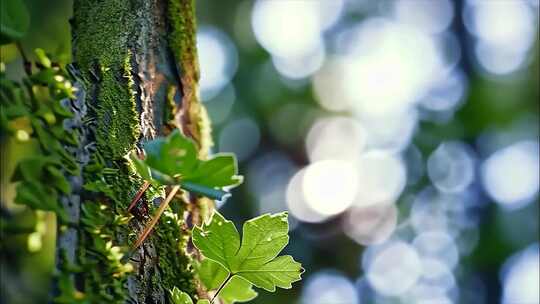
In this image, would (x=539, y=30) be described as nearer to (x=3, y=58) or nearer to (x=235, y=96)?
(x=235, y=96)

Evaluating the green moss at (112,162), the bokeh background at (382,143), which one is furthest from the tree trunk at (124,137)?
the bokeh background at (382,143)

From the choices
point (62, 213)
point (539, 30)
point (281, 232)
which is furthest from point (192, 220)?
point (539, 30)

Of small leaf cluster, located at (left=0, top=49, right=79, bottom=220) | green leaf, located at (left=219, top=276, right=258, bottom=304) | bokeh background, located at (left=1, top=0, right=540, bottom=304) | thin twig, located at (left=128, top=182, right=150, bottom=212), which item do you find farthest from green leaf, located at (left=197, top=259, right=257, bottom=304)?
bokeh background, located at (left=1, top=0, right=540, bottom=304)

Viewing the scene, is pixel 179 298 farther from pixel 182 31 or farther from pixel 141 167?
pixel 182 31

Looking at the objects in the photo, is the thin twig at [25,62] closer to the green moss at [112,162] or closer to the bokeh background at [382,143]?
the green moss at [112,162]

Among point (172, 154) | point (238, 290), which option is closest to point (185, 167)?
point (172, 154)

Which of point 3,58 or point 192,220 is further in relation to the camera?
point 192,220
